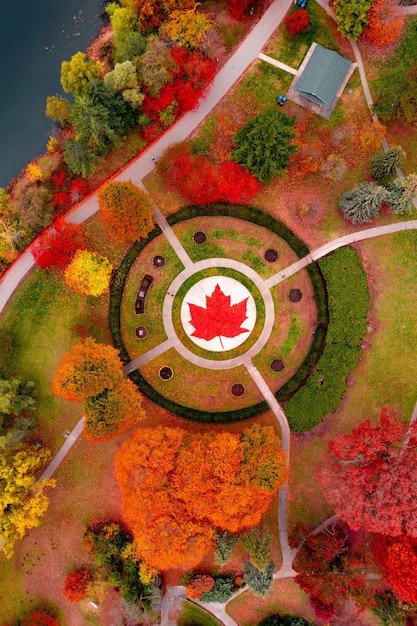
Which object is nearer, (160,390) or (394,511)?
(394,511)

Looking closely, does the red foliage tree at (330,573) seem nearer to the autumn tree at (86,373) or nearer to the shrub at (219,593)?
the shrub at (219,593)

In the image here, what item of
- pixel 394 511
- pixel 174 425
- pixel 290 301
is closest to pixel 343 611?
pixel 394 511

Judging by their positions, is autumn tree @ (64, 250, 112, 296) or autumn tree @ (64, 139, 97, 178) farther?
autumn tree @ (64, 139, 97, 178)

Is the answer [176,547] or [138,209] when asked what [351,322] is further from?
[176,547]

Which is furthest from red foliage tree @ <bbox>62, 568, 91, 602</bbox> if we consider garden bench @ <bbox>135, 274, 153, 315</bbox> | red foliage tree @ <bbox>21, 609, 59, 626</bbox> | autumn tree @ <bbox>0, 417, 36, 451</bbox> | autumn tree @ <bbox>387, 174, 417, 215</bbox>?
autumn tree @ <bbox>387, 174, 417, 215</bbox>

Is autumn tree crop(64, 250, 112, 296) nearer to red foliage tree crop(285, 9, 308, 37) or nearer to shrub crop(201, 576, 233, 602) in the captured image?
red foliage tree crop(285, 9, 308, 37)

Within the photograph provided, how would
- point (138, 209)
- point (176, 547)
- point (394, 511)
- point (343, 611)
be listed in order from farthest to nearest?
point (343, 611) < point (138, 209) < point (176, 547) < point (394, 511)
